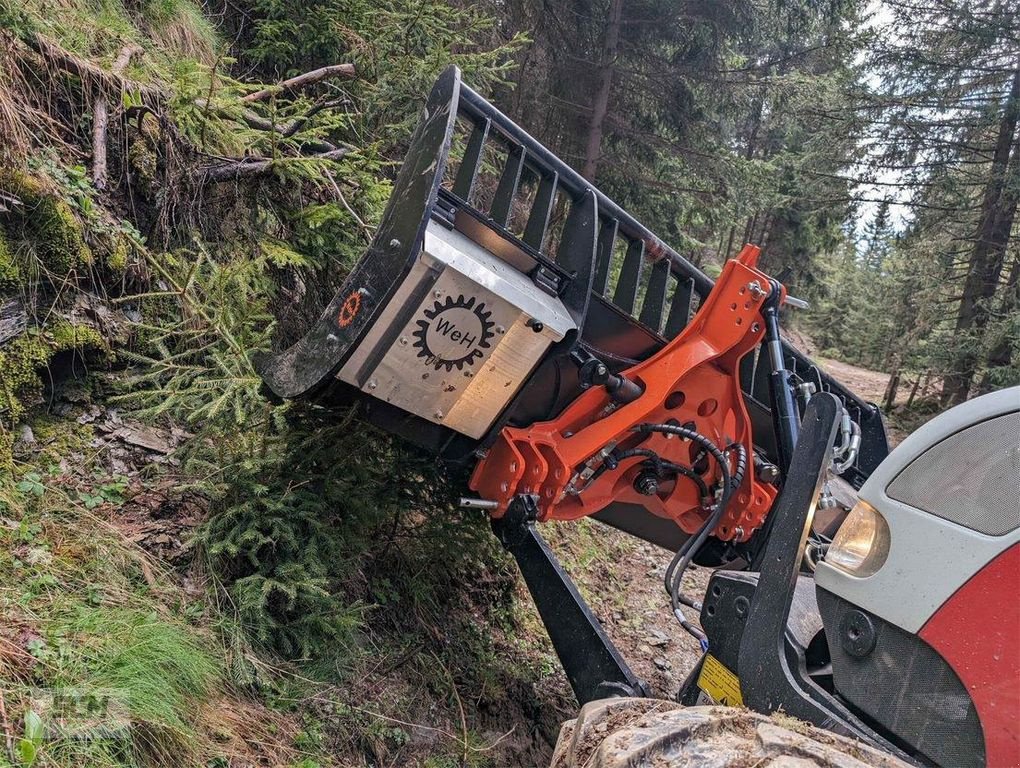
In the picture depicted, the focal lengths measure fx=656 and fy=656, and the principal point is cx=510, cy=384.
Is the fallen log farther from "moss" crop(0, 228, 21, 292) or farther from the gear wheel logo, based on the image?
the gear wheel logo

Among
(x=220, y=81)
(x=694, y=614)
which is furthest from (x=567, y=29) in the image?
(x=694, y=614)

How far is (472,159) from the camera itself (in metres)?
2.55

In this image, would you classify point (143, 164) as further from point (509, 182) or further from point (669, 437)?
point (669, 437)

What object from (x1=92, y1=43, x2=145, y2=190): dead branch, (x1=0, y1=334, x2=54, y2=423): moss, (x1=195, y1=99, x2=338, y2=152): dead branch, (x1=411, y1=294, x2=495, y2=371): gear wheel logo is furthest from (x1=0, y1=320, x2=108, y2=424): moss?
(x1=411, y1=294, x2=495, y2=371): gear wheel logo

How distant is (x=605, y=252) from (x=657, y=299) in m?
0.34

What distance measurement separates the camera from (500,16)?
771 centimetres

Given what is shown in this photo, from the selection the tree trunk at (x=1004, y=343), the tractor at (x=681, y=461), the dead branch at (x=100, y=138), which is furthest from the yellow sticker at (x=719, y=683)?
the tree trunk at (x=1004, y=343)

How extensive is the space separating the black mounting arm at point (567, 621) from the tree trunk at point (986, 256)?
36.9ft

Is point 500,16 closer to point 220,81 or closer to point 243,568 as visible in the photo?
point 220,81

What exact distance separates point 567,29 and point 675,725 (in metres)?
8.78

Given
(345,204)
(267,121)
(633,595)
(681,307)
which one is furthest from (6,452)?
(633,595)

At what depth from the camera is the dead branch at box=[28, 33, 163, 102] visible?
124 inches

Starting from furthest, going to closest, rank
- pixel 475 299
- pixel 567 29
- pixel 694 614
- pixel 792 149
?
1. pixel 792 149
2. pixel 567 29
3. pixel 694 614
4. pixel 475 299

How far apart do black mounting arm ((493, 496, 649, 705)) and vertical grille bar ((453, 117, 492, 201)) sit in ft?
4.10
